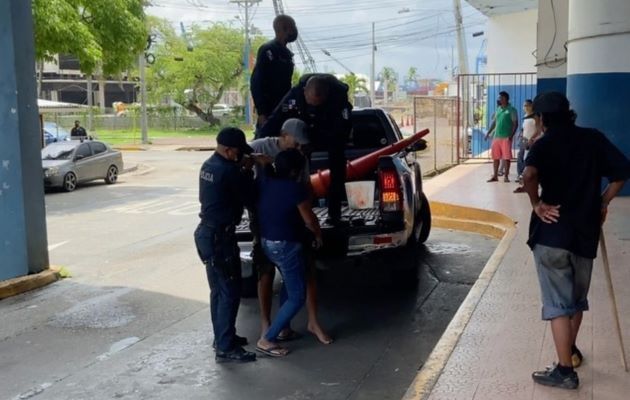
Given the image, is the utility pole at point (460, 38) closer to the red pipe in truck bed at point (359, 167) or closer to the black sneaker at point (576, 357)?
the red pipe in truck bed at point (359, 167)

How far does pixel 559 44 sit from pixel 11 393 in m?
13.9

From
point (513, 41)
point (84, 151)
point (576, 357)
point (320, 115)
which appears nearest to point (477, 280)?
point (320, 115)

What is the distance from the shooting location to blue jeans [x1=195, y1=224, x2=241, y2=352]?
17.9 ft

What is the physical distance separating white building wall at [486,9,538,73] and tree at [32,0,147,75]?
15471mm

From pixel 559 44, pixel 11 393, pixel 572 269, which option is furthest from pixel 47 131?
pixel 572 269

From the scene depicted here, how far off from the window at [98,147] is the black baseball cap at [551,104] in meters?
19.4

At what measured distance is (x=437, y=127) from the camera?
66.8 feet

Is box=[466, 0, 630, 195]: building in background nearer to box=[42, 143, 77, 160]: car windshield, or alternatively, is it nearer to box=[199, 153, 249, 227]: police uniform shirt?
box=[199, 153, 249, 227]: police uniform shirt

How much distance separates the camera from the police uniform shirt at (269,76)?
24.2ft

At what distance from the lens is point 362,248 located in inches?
266

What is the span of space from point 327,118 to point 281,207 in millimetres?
1738

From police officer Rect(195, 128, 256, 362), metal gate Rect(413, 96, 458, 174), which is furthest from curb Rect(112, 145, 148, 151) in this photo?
police officer Rect(195, 128, 256, 362)

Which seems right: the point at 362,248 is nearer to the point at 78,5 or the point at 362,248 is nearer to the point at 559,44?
the point at 559,44

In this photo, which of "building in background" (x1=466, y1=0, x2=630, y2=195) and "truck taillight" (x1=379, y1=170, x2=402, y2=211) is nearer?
"truck taillight" (x1=379, y1=170, x2=402, y2=211)
